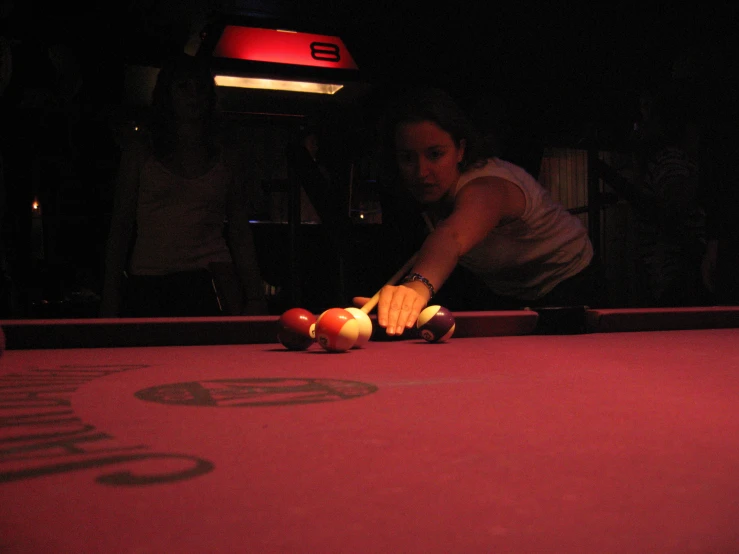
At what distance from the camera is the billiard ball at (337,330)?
1930 millimetres

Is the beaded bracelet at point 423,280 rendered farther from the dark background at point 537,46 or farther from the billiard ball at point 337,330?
the dark background at point 537,46

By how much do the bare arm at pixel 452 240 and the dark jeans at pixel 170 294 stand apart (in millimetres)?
1298

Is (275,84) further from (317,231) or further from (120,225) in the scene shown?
(120,225)

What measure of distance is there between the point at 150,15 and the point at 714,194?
18.2ft

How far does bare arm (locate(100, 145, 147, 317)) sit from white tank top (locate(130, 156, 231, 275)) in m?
0.03

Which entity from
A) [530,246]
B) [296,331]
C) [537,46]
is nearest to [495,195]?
[530,246]

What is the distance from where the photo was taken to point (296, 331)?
2.02 m

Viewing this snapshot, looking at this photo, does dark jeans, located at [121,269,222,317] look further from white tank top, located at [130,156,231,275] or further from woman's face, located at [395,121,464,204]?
woman's face, located at [395,121,464,204]

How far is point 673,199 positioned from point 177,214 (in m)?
4.51

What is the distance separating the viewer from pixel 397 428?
0.98 meters

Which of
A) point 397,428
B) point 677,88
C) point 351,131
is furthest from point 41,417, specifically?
point 677,88

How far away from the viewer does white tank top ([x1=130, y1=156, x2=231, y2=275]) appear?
3.20m

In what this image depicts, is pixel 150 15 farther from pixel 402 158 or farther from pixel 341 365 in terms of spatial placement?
pixel 341 365

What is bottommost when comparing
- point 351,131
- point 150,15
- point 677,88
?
point 351,131
